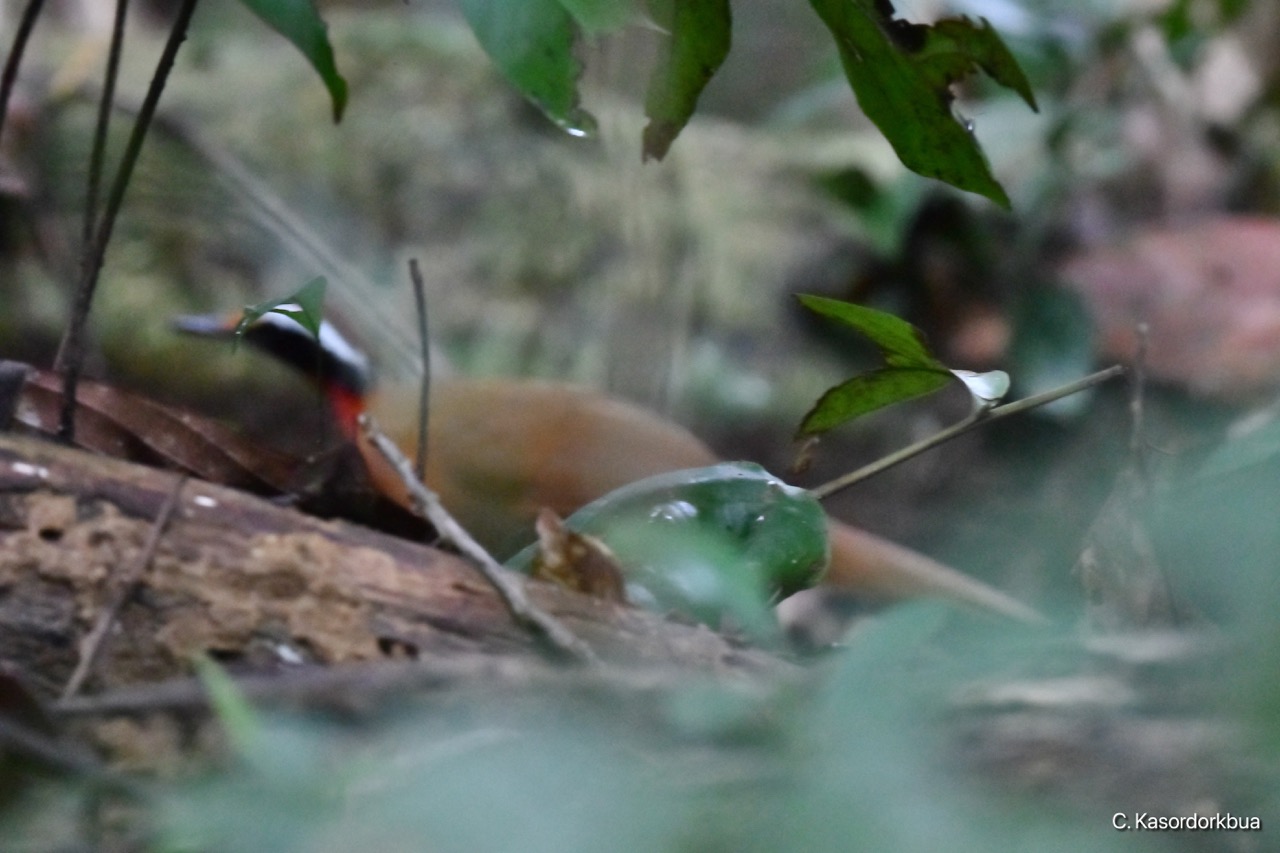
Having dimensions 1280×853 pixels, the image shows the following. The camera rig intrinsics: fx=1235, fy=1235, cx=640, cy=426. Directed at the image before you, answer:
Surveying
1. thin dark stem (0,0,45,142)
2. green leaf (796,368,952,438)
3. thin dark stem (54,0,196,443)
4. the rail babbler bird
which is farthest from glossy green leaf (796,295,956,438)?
the rail babbler bird

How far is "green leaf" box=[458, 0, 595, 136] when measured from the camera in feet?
3.24

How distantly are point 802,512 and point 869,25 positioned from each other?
0.44 meters

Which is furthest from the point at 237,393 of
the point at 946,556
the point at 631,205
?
the point at 946,556

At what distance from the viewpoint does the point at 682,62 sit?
3.51 feet

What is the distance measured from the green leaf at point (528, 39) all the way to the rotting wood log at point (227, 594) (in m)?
0.42

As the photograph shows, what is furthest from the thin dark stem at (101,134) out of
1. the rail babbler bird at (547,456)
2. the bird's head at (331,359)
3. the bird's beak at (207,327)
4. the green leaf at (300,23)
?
the bird's head at (331,359)

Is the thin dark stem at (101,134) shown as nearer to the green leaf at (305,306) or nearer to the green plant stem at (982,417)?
the green leaf at (305,306)

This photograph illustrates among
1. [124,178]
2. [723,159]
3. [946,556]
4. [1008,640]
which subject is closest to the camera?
[1008,640]

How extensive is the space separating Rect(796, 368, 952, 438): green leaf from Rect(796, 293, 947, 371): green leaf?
10mm

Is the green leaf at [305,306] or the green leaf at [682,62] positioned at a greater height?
the green leaf at [682,62]

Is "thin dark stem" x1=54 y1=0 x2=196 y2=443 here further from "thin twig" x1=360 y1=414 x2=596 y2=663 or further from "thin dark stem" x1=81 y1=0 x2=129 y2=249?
"thin twig" x1=360 y1=414 x2=596 y2=663

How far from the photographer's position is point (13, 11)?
405cm

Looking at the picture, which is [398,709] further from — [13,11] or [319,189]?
[13,11]

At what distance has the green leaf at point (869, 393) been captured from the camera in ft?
3.44
